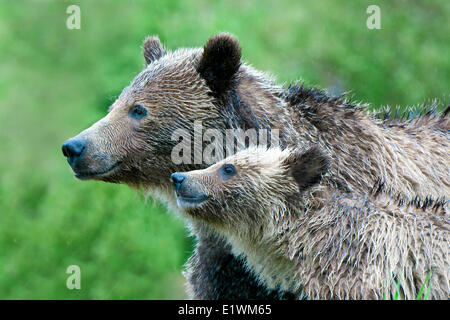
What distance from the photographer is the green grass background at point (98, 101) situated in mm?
15062

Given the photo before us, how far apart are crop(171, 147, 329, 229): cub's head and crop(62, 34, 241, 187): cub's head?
0.59 metres

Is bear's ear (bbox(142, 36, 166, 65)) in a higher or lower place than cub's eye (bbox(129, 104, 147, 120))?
higher

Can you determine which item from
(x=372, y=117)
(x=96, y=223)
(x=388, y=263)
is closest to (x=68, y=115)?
(x=96, y=223)

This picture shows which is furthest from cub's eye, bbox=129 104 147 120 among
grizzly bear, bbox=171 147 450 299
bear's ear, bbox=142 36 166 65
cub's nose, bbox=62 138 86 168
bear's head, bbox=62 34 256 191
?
grizzly bear, bbox=171 147 450 299

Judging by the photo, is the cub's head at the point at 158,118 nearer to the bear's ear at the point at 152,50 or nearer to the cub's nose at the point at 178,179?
the bear's ear at the point at 152,50

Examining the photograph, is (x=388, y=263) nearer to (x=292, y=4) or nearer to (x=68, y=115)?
(x=68, y=115)

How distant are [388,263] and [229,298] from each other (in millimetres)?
1768

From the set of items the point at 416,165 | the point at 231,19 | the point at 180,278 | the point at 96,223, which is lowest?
the point at 180,278

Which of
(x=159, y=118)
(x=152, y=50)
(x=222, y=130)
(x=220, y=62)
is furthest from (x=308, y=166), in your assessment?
(x=152, y=50)

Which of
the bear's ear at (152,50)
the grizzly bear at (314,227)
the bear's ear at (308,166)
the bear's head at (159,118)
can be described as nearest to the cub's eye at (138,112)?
the bear's head at (159,118)

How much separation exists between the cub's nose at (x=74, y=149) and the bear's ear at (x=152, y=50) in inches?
52.7

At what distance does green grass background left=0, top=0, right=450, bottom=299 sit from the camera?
15.1 m

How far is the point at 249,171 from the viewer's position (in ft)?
18.8

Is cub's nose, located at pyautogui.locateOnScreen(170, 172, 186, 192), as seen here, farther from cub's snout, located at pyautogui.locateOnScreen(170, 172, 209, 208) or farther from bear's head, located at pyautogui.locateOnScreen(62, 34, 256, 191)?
bear's head, located at pyautogui.locateOnScreen(62, 34, 256, 191)
